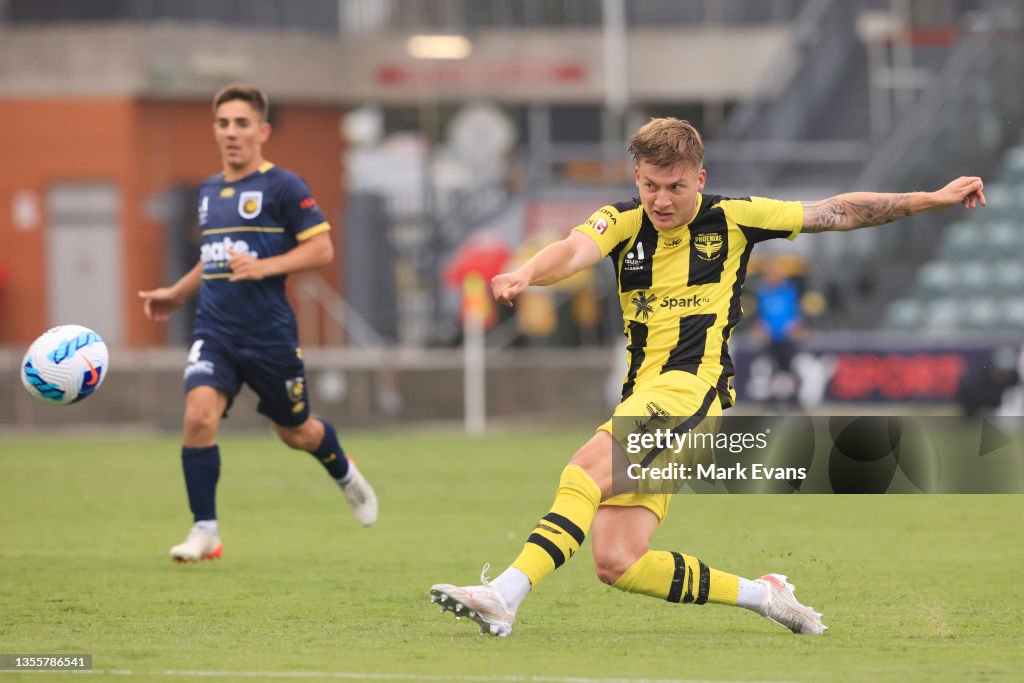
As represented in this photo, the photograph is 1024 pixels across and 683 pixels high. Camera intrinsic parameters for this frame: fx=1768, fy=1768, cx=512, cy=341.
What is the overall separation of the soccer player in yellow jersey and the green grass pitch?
230 mm

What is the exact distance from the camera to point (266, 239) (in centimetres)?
973

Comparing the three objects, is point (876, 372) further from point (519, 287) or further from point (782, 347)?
point (519, 287)

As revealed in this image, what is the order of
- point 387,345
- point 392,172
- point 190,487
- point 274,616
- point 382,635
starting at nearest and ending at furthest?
point 382,635 < point 274,616 < point 190,487 < point 387,345 < point 392,172

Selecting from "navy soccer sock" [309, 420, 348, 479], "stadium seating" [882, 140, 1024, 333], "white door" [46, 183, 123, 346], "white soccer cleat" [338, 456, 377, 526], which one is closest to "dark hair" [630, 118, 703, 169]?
"navy soccer sock" [309, 420, 348, 479]

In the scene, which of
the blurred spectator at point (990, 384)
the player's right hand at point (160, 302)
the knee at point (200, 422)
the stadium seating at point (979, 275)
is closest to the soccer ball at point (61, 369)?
the knee at point (200, 422)

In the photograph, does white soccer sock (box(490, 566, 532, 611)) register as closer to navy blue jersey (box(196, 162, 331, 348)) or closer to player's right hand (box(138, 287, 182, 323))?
navy blue jersey (box(196, 162, 331, 348))

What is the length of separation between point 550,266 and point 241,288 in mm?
3489

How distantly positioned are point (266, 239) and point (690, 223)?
3313mm

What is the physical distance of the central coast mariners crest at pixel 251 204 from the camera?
9.72 metres

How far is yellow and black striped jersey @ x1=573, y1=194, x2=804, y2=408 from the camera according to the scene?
23.2 ft

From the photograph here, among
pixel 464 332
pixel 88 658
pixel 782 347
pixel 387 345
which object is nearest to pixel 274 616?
pixel 88 658

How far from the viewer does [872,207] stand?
7.26m

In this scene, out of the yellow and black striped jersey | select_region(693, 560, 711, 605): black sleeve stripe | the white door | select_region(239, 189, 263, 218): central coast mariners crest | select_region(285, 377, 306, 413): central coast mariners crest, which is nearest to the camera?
select_region(693, 560, 711, 605): black sleeve stripe

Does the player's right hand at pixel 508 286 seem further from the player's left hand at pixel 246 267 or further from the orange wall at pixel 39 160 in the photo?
the orange wall at pixel 39 160
